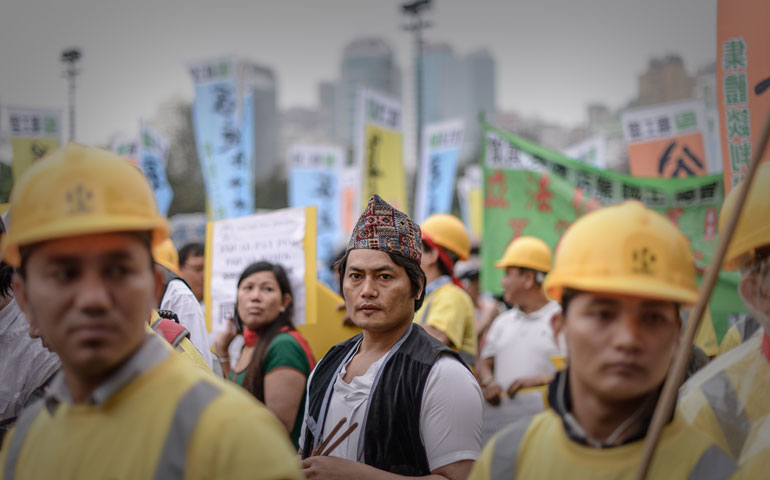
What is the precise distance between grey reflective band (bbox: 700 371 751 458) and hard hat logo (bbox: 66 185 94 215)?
72.5 inches

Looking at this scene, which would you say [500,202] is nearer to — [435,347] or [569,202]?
Result: [569,202]

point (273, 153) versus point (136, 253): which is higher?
point (273, 153)

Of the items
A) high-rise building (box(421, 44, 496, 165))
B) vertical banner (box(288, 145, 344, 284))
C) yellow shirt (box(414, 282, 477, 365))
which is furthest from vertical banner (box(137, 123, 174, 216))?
high-rise building (box(421, 44, 496, 165))

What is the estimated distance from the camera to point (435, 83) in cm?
9856

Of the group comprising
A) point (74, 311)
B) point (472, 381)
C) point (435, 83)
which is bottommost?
point (472, 381)

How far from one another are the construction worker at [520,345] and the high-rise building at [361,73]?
75.4 m

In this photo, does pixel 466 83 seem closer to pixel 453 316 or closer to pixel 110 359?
pixel 453 316

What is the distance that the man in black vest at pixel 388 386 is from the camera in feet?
8.34

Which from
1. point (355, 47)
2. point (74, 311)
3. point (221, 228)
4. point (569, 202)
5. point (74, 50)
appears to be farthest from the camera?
point (355, 47)

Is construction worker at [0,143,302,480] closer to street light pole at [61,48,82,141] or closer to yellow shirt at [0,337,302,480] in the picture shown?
yellow shirt at [0,337,302,480]

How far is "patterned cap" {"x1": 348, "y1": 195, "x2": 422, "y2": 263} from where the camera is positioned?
3031 millimetres

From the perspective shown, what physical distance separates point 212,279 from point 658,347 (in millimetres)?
4264

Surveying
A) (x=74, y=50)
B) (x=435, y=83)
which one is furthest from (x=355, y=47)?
(x=74, y=50)

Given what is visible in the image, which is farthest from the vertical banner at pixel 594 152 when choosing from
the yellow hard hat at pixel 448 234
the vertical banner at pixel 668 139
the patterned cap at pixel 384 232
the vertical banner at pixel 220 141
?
the patterned cap at pixel 384 232
